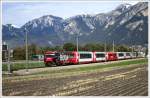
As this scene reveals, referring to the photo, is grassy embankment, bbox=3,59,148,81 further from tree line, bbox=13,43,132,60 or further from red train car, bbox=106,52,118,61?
tree line, bbox=13,43,132,60

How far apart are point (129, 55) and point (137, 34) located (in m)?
2.19

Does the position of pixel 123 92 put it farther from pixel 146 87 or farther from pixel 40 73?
pixel 40 73

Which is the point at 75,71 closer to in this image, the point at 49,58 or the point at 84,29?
the point at 49,58

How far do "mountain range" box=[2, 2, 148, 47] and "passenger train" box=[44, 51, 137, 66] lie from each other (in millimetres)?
855

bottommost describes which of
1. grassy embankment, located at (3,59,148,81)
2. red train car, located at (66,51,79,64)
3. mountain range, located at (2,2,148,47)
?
grassy embankment, located at (3,59,148,81)

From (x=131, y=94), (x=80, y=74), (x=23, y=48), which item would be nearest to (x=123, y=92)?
(x=131, y=94)

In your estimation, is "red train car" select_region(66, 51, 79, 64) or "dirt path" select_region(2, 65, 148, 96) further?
"red train car" select_region(66, 51, 79, 64)

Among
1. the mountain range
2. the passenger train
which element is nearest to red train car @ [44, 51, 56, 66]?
the passenger train

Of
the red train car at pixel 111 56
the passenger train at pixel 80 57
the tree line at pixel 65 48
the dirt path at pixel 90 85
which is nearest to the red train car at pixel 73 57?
the passenger train at pixel 80 57

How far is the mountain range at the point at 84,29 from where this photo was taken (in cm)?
1741

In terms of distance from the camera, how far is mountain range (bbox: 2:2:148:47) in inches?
685

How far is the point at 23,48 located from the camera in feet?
59.6

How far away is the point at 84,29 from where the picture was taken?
18.4 metres

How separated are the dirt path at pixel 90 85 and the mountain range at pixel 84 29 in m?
1.36
